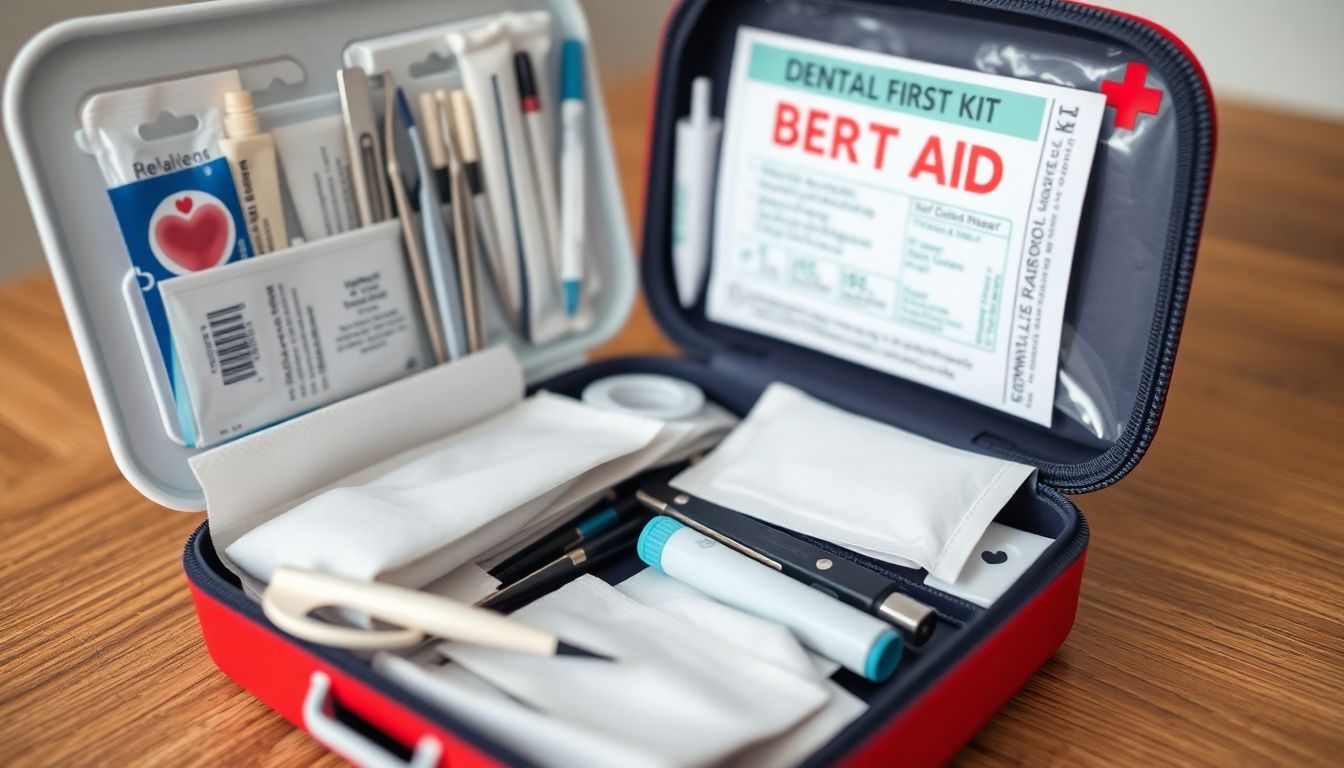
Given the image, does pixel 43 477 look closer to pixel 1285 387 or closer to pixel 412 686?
pixel 412 686

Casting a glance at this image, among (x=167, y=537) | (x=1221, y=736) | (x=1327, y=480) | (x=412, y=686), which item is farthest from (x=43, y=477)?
(x=1327, y=480)

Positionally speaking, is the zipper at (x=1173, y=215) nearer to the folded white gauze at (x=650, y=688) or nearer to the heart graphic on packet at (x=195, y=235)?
the folded white gauze at (x=650, y=688)

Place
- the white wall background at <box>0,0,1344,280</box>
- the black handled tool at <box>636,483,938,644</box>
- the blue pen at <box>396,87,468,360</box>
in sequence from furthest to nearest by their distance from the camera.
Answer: the white wall background at <box>0,0,1344,280</box> → the blue pen at <box>396,87,468,360</box> → the black handled tool at <box>636,483,938,644</box>

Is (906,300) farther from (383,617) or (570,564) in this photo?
(383,617)

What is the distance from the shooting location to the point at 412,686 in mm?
442

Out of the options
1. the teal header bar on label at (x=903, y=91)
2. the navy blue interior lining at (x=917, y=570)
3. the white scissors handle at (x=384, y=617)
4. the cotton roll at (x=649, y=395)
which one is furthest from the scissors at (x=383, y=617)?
the teal header bar on label at (x=903, y=91)

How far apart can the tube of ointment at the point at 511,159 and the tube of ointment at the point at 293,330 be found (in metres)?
0.08

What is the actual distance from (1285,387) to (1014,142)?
1.15 feet

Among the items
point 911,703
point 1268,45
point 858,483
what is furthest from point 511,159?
point 1268,45

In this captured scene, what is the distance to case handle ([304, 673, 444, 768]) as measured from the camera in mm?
406

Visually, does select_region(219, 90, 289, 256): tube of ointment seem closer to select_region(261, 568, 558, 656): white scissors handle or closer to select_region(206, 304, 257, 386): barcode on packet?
select_region(206, 304, 257, 386): barcode on packet

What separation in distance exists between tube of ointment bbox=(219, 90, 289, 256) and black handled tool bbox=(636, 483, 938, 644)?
241 millimetres

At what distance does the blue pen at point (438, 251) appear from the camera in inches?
24.6

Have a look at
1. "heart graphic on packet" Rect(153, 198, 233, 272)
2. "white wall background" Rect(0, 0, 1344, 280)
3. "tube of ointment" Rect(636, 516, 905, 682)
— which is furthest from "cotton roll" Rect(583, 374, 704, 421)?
"white wall background" Rect(0, 0, 1344, 280)
